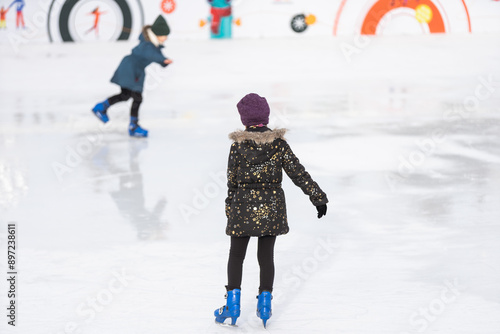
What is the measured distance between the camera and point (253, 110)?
3.14m

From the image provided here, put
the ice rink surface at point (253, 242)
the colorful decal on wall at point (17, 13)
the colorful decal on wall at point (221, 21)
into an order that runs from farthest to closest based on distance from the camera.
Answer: the colorful decal on wall at point (221, 21) < the colorful decal on wall at point (17, 13) < the ice rink surface at point (253, 242)

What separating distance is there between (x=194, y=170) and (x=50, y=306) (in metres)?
3.03

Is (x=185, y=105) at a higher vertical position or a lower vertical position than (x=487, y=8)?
lower

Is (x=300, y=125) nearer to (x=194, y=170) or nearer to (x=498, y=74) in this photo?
(x=194, y=170)

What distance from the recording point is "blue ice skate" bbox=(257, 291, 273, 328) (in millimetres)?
3193

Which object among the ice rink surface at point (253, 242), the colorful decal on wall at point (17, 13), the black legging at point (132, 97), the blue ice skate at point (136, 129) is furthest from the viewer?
the colorful decal on wall at point (17, 13)

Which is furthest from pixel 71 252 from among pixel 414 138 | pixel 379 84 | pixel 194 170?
pixel 379 84

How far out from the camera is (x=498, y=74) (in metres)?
12.8

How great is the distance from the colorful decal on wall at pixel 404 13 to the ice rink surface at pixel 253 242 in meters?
3.20

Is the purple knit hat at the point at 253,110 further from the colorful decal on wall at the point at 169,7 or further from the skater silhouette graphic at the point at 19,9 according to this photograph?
the skater silhouette graphic at the point at 19,9

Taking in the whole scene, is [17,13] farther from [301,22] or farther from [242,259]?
[242,259]

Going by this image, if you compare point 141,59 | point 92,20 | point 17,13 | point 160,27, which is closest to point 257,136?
point 160,27

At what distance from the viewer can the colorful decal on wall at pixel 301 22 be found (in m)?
14.6

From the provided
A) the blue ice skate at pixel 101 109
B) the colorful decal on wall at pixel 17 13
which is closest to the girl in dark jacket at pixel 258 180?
the blue ice skate at pixel 101 109
